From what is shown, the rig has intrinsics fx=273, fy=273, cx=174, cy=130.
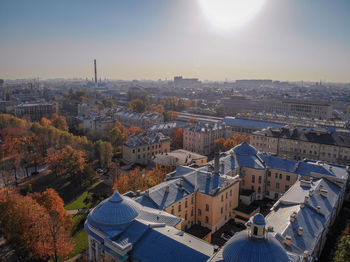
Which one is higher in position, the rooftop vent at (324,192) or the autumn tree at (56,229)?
the rooftop vent at (324,192)

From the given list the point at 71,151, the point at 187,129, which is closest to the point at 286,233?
the point at 71,151

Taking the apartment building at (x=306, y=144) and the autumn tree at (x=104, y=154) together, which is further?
the autumn tree at (x=104, y=154)

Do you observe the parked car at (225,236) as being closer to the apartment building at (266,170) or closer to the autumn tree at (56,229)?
the apartment building at (266,170)

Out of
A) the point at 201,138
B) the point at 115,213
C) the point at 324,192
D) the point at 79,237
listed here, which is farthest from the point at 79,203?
the point at 201,138

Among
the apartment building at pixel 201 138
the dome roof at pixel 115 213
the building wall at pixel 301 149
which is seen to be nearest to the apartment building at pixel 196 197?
the dome roof at pixel 115 213

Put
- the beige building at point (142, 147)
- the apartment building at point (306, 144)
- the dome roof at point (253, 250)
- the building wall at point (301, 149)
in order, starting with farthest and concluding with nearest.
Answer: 1. the beige building at point (142, 147)
2. the apartment building at point (306, 144)
3. the building wall at point (301, 149)
4. the dome roof at point (253, 250)

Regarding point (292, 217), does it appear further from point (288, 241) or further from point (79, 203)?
point (79, 203)

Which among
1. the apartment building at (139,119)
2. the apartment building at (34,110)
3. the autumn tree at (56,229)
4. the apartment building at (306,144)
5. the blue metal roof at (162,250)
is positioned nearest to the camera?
the blue metal roof at (162,250)

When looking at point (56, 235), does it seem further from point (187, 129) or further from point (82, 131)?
point (82, 131)
